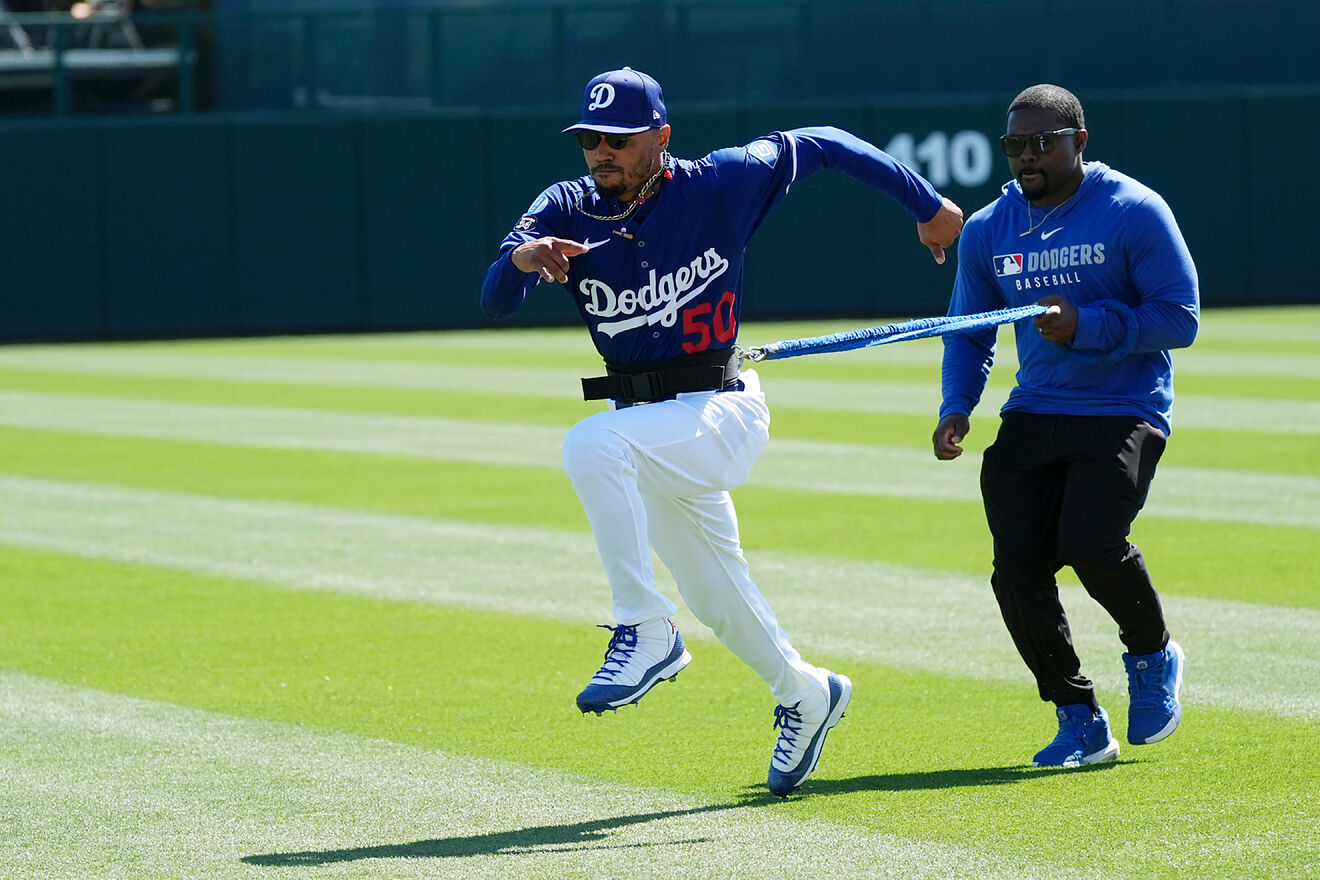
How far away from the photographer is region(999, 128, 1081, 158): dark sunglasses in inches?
214

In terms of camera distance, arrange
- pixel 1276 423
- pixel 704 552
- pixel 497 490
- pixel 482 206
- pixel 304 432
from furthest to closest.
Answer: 1. pixel 482 206
2. pixel 304 432
3. pixel 1276 423
4. pixel 497 490
5. pixel 704 552

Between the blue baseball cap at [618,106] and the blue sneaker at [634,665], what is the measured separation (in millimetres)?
1337

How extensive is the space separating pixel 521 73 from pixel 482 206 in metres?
2.54

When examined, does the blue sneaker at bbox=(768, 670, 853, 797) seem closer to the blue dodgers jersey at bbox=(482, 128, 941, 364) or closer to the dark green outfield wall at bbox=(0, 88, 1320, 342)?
the blue dodgers jersey at bbox=(482, 128, 941, 364)

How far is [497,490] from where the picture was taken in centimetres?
1183

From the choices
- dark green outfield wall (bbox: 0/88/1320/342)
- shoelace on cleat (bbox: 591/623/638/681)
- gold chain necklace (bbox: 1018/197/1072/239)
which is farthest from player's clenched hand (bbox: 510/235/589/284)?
dark green outfield wall (bbox: 0/88/1320/342)

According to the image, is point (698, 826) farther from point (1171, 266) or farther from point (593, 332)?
point (1171, 266)

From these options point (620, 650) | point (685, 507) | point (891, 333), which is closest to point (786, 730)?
point (620, 650)

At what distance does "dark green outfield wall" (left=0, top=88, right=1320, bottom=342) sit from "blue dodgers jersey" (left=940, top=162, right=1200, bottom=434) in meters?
19.7

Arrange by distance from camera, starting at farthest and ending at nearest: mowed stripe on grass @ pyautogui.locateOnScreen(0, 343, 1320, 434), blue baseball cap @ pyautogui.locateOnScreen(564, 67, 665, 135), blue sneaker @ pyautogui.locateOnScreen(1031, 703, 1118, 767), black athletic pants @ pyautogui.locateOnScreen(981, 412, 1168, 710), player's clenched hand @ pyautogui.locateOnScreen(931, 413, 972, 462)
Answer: mowed stripe on grass @ pyautogui.locateOnScreen(0, 343, 1320, 434), player's clenched hand @ pyautogui.locateOnScreen(931, 413, 972, 462), blue sneaker @ pyautogui.locateOnScreen(1031, 703, 1118, 767), black athletic pants @ pyautogui.locateOnScreen(981, 412, 1168, 710), blue baseball cap @ pyautogui.locateOnScreen(564, 67, 665, 135)

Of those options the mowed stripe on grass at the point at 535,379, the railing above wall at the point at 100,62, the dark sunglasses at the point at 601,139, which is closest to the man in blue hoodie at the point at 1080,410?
the dark sunglasses at the point at 601,139

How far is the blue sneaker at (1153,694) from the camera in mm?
5496

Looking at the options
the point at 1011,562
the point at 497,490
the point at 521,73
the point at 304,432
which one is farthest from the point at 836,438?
the point at 521,73

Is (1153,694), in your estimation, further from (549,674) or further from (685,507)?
(549,674)
